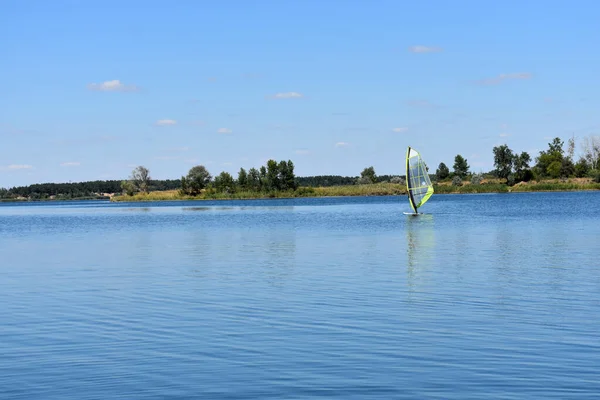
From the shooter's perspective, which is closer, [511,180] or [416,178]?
[416,178]

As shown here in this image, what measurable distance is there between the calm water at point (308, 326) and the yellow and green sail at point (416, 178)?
4244 cm

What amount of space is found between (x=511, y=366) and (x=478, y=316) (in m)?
5.20

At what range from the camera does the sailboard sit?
8119 cm

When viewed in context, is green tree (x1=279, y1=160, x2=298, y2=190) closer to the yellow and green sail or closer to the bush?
the bush

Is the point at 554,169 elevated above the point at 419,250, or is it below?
above

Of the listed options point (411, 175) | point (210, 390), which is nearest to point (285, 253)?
point (210, 390)

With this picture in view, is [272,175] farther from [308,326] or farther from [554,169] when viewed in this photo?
[308,326]

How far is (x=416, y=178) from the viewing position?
271 ft

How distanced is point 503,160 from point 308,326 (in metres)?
181

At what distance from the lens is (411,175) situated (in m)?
82.0

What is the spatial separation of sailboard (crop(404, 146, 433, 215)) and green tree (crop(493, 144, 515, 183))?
4364 inches

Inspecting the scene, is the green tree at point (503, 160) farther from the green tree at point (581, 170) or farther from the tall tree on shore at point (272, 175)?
the tall tree on shore at point (272, 175)

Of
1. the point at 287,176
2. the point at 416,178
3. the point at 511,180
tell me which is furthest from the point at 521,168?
the point at 416,178

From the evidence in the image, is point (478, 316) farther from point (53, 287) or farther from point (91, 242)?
point (91, 242)
